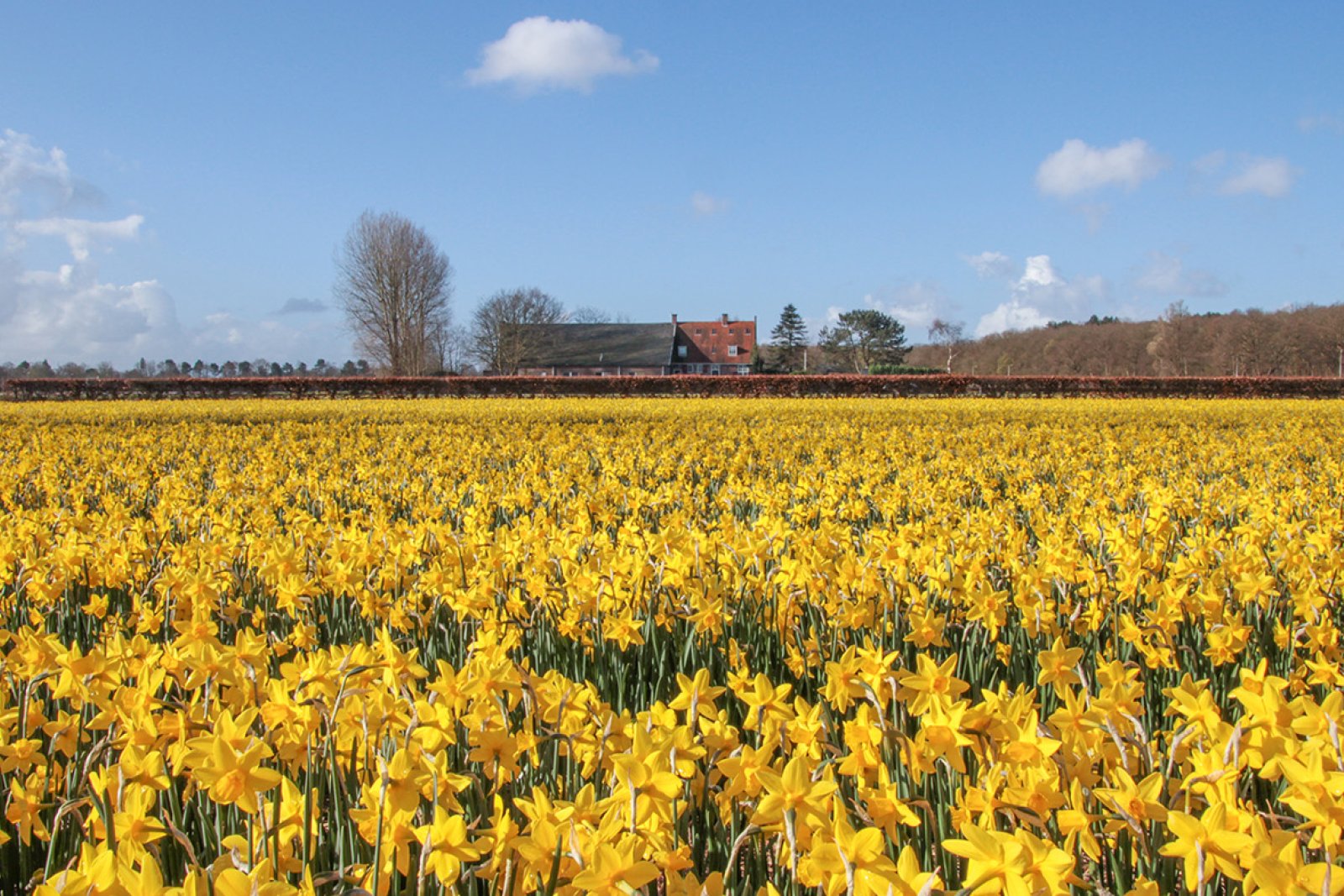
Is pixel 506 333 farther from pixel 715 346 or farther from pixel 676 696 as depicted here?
pixel 676 696

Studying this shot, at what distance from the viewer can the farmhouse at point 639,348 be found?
7812 cm

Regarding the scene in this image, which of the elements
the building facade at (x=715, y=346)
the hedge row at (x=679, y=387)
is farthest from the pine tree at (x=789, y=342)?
the hedge row at (x=679, y=387)

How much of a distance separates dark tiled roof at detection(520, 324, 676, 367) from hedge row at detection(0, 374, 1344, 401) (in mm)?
41674

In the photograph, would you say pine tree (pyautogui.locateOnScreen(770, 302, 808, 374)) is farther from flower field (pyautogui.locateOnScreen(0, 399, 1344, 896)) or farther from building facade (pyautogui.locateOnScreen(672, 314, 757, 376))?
flower field (pyautogui.locateOnScreen(0, 399, 1344, 896))

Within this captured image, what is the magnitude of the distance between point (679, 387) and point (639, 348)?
49815mm

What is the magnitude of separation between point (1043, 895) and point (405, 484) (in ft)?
23.7

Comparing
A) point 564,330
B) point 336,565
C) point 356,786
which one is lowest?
point 356,786

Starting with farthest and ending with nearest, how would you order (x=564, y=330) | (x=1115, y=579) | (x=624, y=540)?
(x=564, y=330) → (x=624, y=540) → (x=1115, y=579)

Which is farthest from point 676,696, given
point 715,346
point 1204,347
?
point 715,346

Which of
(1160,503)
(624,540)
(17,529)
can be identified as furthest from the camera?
(1160,503)

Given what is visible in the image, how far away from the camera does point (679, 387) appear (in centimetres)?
3409

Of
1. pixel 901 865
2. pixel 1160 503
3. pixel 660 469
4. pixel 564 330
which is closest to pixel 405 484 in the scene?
pixel 660 469

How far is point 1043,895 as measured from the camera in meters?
1.13

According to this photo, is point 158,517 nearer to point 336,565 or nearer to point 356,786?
point 336,565
